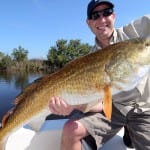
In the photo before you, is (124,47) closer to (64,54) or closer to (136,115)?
(136,115)

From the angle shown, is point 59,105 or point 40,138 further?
point 40,138

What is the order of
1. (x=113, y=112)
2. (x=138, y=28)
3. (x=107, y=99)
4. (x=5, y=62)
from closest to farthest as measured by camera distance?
(x=107, y=99) < (x=113, y=112) < (x=138, y=28) < (x=5, y=62)

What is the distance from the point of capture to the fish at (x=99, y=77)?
3018mm

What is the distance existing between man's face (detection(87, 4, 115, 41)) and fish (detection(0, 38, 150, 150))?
42.5 inches

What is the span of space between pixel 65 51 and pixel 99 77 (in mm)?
88269

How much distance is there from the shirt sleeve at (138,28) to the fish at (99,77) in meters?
1.34

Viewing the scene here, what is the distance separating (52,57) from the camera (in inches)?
3607

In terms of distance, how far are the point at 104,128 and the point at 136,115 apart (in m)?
0.46

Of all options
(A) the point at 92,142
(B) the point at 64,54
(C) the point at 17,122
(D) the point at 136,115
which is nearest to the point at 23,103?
(C) the point at 17,122

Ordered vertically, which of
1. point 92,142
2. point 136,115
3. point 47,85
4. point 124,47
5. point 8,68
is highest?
point 8,68

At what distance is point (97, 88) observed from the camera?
301cm

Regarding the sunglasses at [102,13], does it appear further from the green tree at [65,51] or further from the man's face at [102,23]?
the green tree at [65,51]

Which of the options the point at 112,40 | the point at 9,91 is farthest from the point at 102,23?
the point at 9,91

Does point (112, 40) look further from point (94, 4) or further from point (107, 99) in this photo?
point (107, 99)
